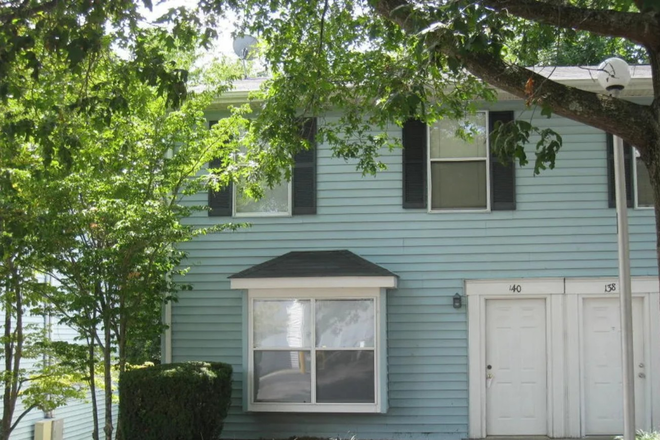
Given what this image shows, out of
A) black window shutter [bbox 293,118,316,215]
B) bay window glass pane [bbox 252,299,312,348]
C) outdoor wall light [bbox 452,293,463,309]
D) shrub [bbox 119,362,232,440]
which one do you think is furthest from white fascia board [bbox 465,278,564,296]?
shrub [bbox 119,362,232,440]

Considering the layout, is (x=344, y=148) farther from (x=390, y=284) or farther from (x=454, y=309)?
(x=454, y=309)

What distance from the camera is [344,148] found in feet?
33.7

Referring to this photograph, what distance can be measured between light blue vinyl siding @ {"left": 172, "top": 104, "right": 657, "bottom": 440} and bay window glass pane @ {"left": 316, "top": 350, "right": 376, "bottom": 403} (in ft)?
1.04

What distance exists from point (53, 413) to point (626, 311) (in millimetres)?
10086

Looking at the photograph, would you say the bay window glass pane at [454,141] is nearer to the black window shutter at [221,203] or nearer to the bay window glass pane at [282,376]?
the black window shutter at [221,203]

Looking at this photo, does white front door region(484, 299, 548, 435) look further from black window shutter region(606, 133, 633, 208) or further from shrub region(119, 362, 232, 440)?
shrub region(119, 362, 232, 440)

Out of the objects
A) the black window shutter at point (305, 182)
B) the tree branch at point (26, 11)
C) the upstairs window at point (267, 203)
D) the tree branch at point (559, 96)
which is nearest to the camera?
the tree branch at point (559, 96)

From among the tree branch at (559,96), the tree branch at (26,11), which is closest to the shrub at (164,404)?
the tree branch at (26,11)

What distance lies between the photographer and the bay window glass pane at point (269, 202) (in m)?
12.4

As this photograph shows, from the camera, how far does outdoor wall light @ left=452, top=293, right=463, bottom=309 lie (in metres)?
11.8

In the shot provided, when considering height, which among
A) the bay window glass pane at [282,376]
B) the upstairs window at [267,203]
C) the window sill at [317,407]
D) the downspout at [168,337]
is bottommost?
the window sill at [317,407]

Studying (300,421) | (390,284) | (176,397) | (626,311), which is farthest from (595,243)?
(176,397)

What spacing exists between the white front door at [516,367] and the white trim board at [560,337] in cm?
10

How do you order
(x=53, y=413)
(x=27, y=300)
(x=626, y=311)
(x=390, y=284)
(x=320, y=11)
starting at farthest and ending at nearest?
1. (x=53, y=413)
2. (x=390, y=284)
3. (x=27, y=300)
4. (x=320, y=11)
5. (x=626, y=311)
